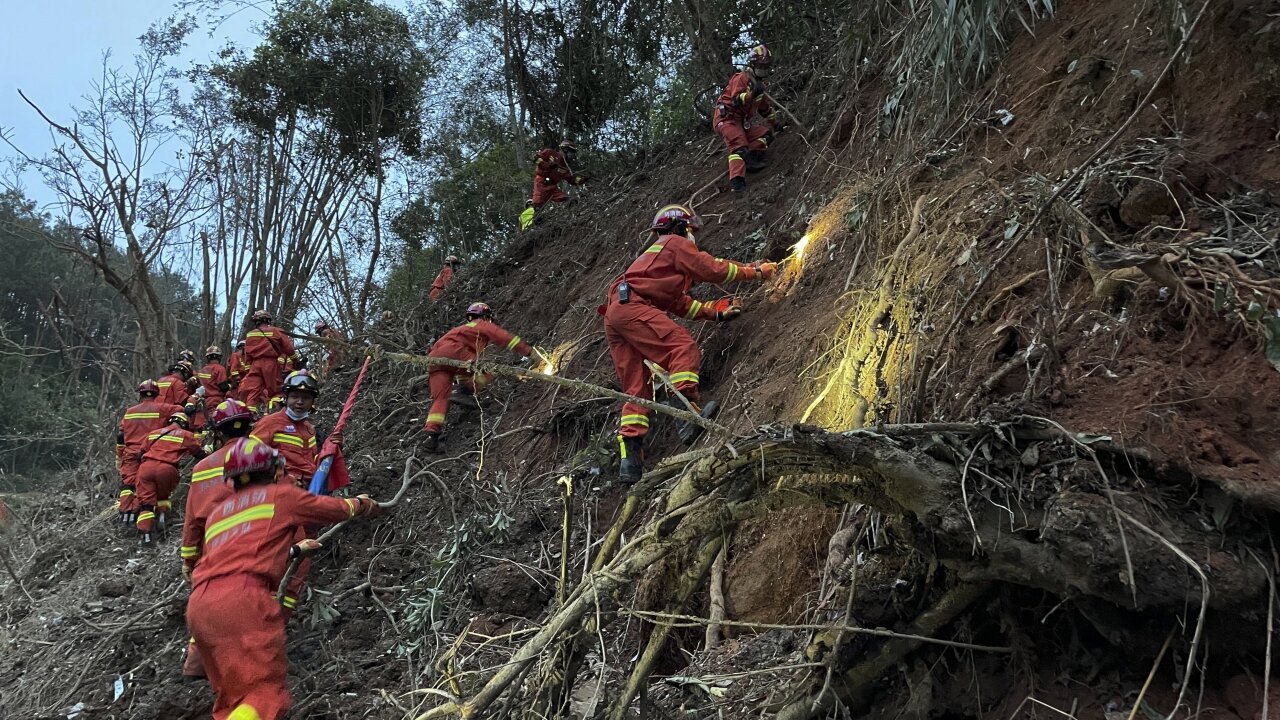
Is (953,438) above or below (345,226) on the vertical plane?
below

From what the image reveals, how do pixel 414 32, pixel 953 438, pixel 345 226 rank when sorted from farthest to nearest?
pixel 345 226 < pixel 414 32 < pixel 953 438

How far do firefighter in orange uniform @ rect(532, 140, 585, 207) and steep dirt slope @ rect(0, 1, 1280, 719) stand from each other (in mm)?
5126

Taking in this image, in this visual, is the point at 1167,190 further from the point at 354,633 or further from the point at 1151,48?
the point at 354,633

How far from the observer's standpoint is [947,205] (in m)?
4.60

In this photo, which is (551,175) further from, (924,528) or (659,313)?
(924,528)

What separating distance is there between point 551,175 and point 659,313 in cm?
793

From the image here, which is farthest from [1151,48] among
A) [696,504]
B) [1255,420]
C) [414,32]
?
[414,32]

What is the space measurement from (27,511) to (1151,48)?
16534mm

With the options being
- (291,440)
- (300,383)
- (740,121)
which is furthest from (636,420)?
(740,121)

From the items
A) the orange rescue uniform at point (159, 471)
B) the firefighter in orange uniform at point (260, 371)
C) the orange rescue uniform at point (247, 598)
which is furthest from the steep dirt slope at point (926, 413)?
the firefighter in orange uniform at point (260, 371)

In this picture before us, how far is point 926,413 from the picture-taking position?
3.32 meters

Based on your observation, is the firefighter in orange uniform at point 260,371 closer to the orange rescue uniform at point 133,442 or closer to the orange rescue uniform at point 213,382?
the orange rescue uniform at point 213,382

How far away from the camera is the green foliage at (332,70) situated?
15.8 metres

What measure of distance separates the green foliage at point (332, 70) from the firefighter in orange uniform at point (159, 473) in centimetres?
907
